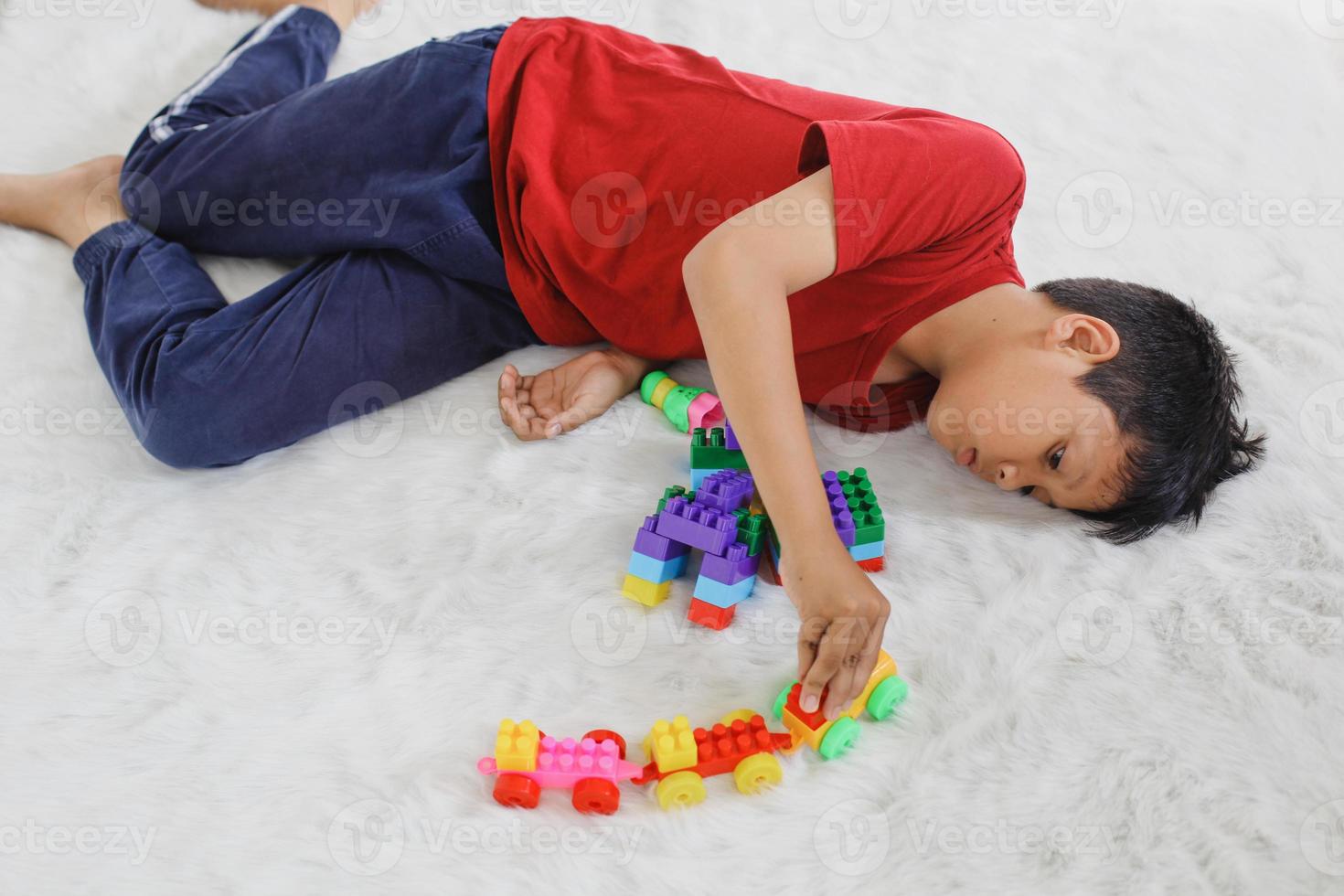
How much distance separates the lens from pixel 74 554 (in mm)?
981

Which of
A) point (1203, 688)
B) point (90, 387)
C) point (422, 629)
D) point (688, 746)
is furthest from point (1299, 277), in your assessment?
point (90, 387)

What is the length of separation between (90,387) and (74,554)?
25 cm

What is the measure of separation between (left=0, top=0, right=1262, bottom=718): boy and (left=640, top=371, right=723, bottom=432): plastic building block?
0.03 meters

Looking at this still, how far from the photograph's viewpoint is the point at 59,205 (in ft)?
4.05

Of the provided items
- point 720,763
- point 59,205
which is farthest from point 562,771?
point 59,205

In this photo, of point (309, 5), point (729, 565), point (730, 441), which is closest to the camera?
point (729, 565)

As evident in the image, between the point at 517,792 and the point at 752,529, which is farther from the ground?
the point at 752,529

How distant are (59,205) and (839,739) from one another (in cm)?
109

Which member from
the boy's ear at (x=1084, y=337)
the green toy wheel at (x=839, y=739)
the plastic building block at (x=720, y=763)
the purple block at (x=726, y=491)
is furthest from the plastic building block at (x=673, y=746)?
the boy's ear at (x=1084, y=337)

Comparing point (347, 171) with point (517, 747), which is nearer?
point (517, 747)

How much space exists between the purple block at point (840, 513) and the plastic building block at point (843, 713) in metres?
0.11

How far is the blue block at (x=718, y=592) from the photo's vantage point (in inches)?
35.8

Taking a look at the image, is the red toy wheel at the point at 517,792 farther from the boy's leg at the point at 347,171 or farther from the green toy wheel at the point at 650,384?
the boy's leg at the point at 347,171

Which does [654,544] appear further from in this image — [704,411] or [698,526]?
[704,411]
